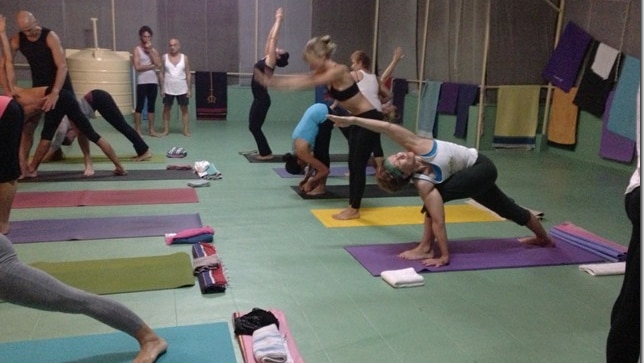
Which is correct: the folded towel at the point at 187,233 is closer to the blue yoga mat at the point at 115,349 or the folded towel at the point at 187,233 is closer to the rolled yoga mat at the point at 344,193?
the blue yoga mat at the point at 115,349

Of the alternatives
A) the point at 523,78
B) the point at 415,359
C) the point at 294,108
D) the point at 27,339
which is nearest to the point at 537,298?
the point at 415,359

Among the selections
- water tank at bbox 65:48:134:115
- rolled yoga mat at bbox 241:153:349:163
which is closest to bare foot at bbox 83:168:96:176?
rolled yoga mat at bbox 241:153:349:163

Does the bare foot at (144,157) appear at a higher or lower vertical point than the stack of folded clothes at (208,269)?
lower

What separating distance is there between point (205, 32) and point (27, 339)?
8537 millimetres

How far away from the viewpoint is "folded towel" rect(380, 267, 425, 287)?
3174 mm

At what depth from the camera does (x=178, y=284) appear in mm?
3076

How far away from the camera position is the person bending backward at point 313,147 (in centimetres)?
503

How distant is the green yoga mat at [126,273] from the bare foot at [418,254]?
130cm

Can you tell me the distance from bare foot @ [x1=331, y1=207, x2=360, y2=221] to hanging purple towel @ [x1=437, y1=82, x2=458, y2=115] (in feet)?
14.1

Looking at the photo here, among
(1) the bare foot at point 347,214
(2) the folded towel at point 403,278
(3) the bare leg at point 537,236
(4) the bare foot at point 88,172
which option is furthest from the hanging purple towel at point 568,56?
(4) the bare foot at point 88,172

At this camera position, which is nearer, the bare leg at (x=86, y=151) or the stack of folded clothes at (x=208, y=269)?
the stack of folded clothes at (x=208, y=269)

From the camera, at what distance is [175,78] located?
27.7 feet

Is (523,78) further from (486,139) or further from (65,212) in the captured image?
(65,212)

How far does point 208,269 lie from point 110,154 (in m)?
2.83
